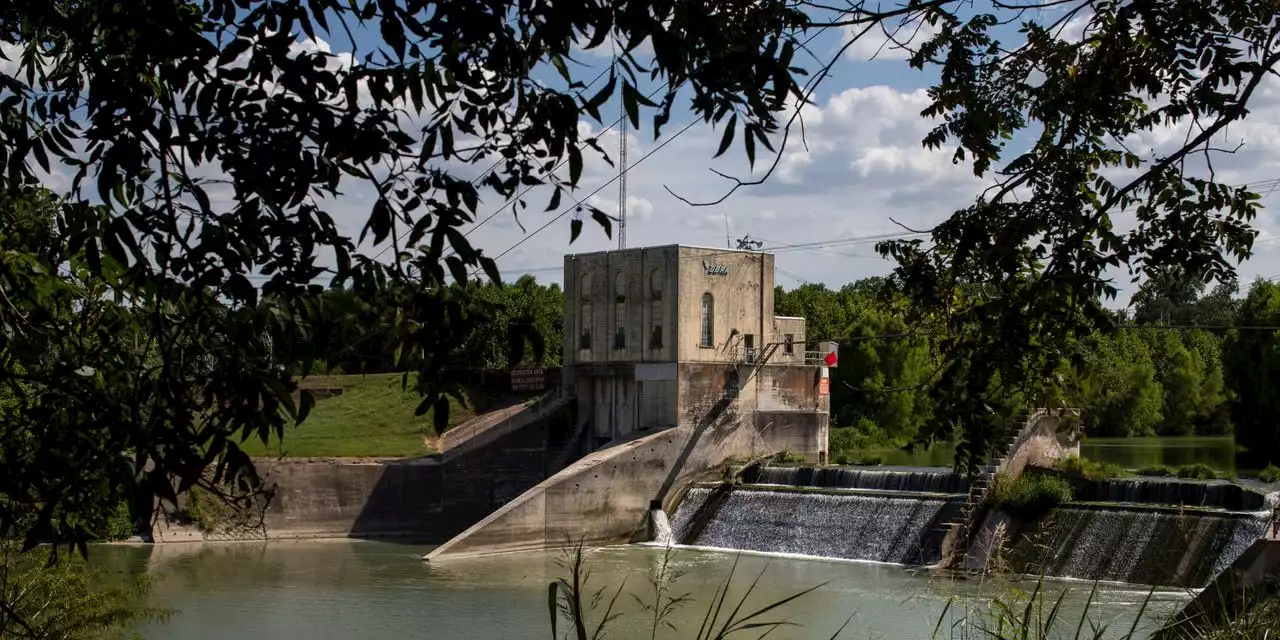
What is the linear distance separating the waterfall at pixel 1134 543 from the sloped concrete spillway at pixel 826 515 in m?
2.39

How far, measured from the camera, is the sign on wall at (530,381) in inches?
1591

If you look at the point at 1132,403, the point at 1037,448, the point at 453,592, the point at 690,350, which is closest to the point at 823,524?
the point at 1037,448

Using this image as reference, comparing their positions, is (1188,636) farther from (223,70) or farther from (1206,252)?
(223,70)

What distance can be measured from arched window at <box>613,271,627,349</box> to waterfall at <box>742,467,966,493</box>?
4.96 metres

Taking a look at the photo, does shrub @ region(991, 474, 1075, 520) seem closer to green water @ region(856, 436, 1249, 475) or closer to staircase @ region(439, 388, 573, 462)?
green water @ region(856, 436, 1249, 475)

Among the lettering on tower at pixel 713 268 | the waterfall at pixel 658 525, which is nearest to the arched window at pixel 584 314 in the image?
the lettering on tower at pixel 713 268

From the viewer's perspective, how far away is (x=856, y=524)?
27516mm

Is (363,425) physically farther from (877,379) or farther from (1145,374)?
(1145,374)

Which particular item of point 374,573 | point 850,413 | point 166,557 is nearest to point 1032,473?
point 374,573

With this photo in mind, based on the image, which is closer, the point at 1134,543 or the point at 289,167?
the point at 289,167

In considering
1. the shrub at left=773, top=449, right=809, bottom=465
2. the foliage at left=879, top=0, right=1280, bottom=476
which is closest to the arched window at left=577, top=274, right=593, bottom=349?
the shrub at left=773, top=449, right=809, bottom=465

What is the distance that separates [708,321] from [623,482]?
4921 mm

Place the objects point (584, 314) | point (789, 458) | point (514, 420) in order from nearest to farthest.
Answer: point (789, 458) → point (514, 420) → point (584, 314)

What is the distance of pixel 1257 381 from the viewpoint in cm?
4850
